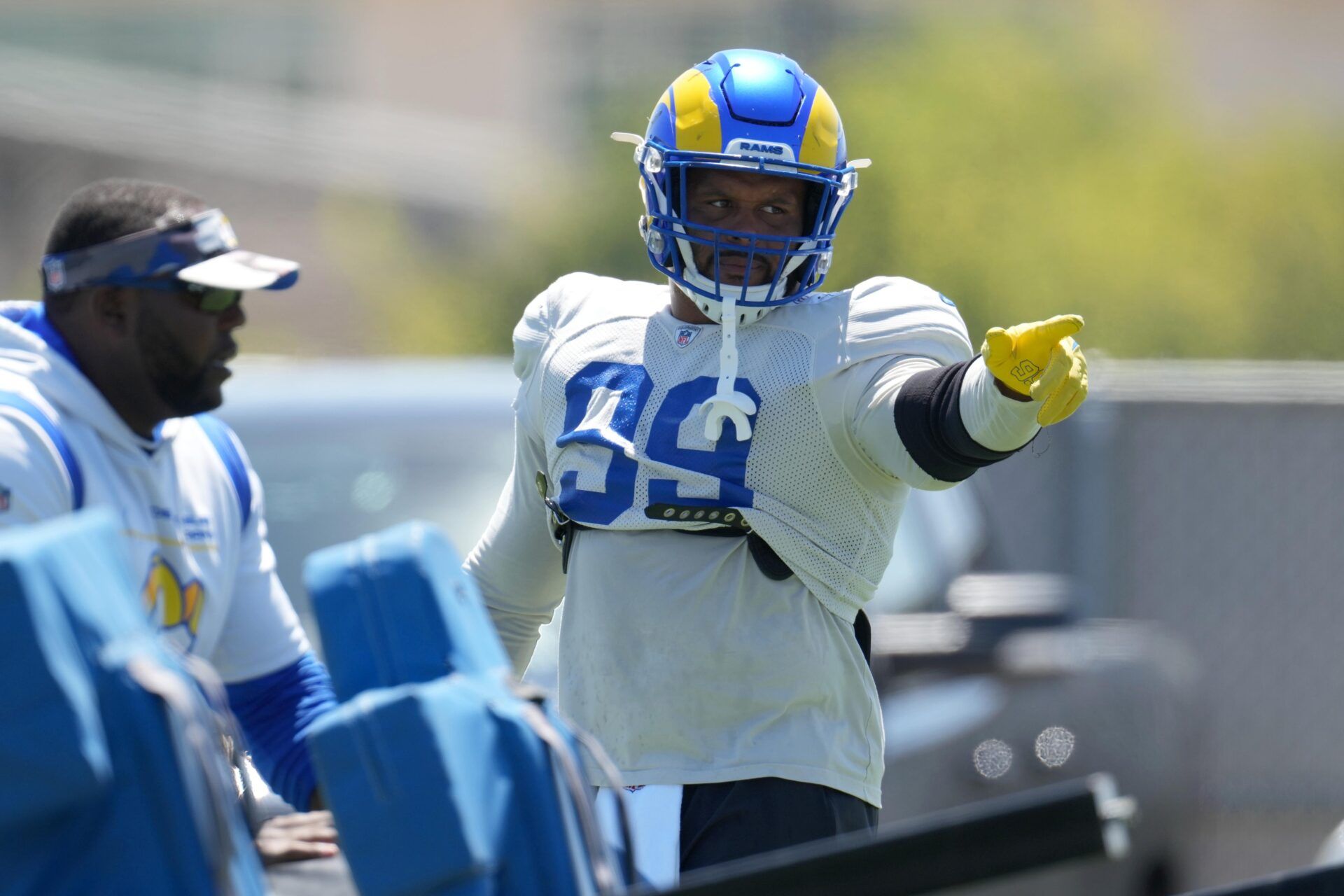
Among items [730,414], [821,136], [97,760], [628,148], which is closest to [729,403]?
[730,414]

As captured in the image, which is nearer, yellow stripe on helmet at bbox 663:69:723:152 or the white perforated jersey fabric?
the white perforated jersey fabric

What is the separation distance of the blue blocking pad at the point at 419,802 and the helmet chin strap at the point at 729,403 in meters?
0.90

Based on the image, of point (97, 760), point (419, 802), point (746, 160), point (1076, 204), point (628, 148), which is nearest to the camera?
point (97, 760)

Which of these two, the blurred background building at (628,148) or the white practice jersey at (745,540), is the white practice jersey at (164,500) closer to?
the white practice jersey at (745,540)

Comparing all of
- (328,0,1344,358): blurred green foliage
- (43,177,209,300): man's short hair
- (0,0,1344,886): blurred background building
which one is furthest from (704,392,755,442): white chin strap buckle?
(328,0,1344,358): blurred green foliage

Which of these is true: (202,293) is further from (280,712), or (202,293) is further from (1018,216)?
(1018,216)

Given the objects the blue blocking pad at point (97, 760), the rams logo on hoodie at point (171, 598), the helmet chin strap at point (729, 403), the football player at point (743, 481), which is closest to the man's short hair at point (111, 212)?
the rams logo on hoodie at point (171, 598)

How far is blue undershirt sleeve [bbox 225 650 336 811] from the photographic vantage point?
3502 millimetres

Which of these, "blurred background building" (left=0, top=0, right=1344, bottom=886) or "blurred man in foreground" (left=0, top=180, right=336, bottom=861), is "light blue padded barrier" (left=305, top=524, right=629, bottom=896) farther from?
"blurred background building" (left=0, top=0, right=1344, bottom=886)

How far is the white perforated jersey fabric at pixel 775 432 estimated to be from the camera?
2.90 metres

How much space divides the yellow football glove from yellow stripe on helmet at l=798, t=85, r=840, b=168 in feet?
2.04

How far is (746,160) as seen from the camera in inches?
118

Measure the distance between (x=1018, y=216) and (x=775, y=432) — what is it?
25302 millimetres

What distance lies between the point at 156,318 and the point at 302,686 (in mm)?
744
